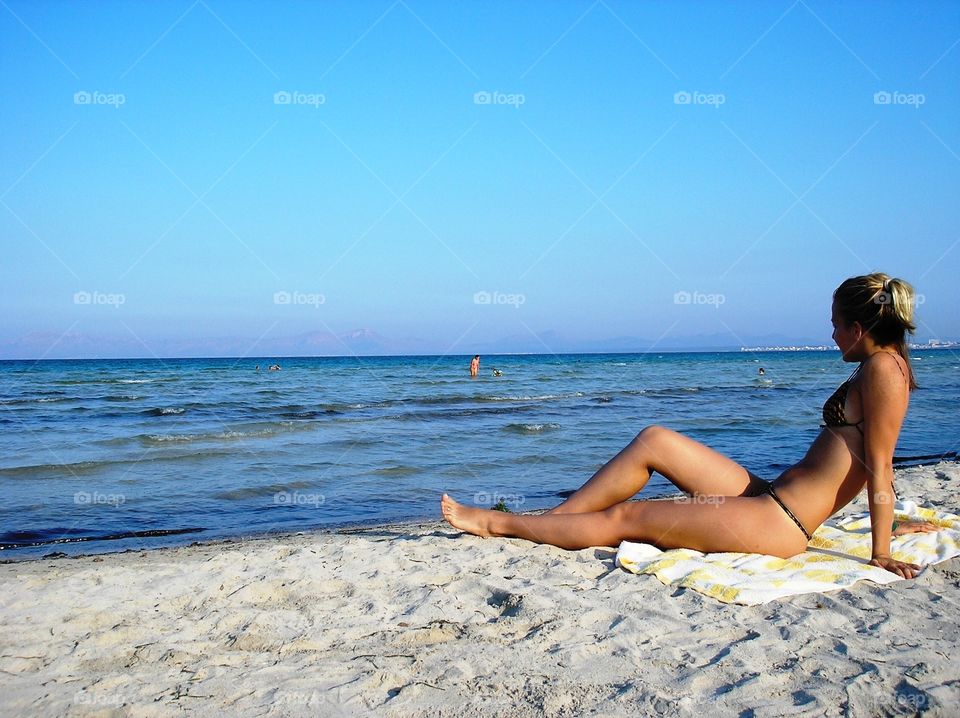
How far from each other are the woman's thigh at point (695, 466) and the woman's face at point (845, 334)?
0.84 m

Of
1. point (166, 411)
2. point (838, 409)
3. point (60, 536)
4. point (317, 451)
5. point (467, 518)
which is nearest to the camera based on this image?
point (838, 409)

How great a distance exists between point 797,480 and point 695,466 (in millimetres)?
531

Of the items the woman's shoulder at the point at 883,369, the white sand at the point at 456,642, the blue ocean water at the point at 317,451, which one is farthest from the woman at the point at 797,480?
the blue ocean water at the point at 317,451

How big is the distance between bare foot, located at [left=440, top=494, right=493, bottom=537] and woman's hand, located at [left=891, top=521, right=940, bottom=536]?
2515mm

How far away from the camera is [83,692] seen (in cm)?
284

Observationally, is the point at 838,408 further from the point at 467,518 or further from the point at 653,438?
the point at 467,518

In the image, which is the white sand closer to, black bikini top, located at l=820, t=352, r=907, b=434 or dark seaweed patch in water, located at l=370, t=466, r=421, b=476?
black bikini top, located at l=820, t=352, r=907, b=434

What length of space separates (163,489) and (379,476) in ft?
7.87

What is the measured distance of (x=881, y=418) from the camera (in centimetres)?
379

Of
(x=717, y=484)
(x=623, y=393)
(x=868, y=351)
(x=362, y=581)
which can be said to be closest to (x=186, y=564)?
(x=362, y=581)

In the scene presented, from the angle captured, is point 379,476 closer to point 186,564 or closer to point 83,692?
point 186,564

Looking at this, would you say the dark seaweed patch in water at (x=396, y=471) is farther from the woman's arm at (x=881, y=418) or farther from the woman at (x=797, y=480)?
the woman's arm at (x=881, y=418)

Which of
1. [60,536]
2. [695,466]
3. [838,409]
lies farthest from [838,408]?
[60,536]

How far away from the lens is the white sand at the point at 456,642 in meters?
2.71
